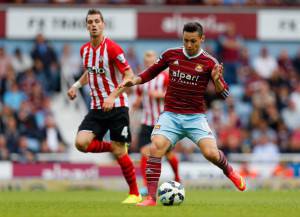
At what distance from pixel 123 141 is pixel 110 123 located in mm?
309

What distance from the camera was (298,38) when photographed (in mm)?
24516

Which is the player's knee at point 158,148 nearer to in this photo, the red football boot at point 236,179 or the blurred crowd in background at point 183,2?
the red football boot at point 236,179

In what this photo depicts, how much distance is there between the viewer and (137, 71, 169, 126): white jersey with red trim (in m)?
16.0

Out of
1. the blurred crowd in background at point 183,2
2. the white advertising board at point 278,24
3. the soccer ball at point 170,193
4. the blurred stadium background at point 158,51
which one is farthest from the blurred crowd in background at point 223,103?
the soccer ball at point 170,193

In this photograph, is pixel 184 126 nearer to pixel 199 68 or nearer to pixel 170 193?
pixel 199 68

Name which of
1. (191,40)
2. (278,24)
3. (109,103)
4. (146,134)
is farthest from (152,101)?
(278,24)

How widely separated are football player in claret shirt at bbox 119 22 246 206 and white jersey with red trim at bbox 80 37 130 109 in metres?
0.89

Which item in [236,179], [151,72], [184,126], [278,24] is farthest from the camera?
[278,24]

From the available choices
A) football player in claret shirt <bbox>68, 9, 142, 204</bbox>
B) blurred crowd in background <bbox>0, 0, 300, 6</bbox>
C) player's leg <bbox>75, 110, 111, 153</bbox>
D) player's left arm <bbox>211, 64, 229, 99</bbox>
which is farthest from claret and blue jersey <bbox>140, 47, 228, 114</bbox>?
blurred crowd in background <bbox>0, 0, 300, 6</bbox>

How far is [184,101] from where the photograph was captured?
447 inches

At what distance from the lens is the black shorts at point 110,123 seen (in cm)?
1243

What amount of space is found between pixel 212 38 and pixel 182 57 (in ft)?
43.2

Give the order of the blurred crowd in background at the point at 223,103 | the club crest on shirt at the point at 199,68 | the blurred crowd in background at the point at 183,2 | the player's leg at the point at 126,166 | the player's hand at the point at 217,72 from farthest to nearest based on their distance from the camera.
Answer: the blurred crowd in background at the point at 183,2, the blurred crowd in background at the point at 223,103, the player's leg at the point at 126,166, the club crest on shirt at the point at 199,68, the player's hand at the point at 217,72

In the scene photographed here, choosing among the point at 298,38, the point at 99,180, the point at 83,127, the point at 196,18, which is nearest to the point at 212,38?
the point at 196,18
